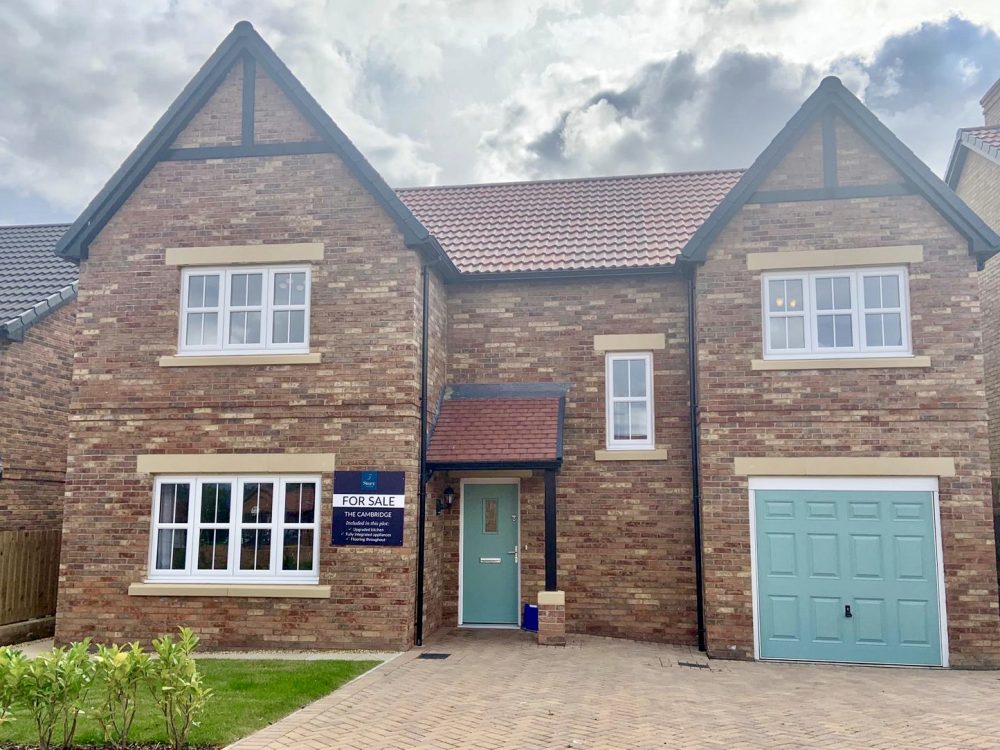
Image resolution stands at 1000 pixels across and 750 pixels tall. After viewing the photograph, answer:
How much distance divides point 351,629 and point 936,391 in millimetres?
9105

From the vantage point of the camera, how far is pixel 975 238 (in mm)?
11562

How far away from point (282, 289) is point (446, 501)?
4.36 metres

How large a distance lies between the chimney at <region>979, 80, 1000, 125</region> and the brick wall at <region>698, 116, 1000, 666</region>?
364 inches

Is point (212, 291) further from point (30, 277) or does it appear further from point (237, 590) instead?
point (30, 277)

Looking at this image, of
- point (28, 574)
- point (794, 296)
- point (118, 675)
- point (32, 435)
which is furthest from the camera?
point (32, 435)

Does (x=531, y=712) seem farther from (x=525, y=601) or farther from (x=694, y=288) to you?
(x=694, y=288)

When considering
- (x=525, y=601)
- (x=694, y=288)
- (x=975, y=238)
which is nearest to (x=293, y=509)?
(x=525, y=601)

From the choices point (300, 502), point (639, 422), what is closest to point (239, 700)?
point (300, 502)

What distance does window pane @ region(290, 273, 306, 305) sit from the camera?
12.3 m

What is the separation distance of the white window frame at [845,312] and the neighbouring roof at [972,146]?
19.2ft

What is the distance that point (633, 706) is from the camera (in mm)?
8406

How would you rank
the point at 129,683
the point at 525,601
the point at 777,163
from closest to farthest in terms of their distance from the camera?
the point at 129,683
the point at 777,163
the point at 525,601

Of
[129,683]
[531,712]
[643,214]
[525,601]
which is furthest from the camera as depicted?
[643,214]

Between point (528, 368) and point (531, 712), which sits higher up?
point (528, 368)
